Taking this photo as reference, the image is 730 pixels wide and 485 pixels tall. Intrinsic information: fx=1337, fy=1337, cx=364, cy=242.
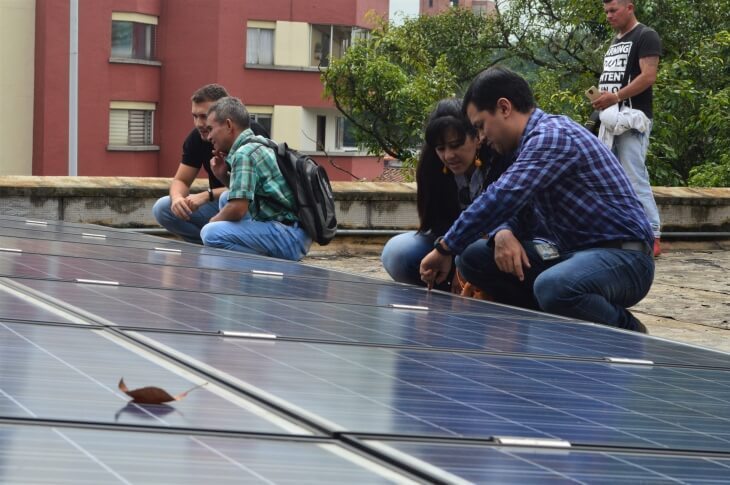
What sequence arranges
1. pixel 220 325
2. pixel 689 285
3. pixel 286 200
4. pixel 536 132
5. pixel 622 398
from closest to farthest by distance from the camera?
pixel 622 398
pixel 220 325
pixel 536 132
pixel 286 200
pixel 689 285

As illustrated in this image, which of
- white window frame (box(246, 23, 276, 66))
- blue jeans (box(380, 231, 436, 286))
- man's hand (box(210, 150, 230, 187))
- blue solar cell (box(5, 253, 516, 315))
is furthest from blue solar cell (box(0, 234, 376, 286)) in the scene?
white window frame (box(246, 23, 276, 66))

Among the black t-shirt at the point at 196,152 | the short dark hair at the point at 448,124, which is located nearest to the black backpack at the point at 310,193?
the black t-shirt at the point at 196,152

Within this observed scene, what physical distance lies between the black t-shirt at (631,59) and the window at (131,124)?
1121 inches

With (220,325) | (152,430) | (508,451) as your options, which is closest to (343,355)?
(220,325)

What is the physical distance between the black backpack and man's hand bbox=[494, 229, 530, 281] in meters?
1.94

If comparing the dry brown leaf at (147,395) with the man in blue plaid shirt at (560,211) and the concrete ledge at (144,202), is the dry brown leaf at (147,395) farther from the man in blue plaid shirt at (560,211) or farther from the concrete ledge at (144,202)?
the concrete ledge at (144,202)

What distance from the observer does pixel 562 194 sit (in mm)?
5156

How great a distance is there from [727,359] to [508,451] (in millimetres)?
1883

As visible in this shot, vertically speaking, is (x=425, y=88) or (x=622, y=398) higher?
(x=425, y=88)

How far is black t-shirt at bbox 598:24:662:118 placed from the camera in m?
7.85

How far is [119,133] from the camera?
118 ft

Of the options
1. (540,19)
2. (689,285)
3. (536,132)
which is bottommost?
(689,285)

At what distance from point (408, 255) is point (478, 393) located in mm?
3945

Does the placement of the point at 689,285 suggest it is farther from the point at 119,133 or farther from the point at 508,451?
the point at 119,133
